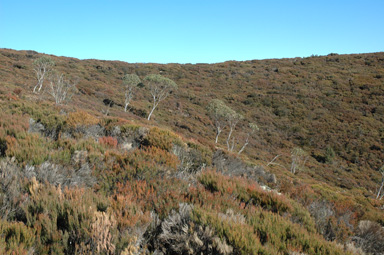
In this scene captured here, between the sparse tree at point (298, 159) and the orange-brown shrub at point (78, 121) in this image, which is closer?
the orange-brown shrub at point (78, 121)

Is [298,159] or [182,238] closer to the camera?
[182,238]

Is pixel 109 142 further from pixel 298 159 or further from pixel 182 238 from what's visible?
pixel 298 159

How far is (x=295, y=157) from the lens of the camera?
26984 millimetres

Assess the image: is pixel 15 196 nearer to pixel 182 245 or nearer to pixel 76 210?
pixel 76 210

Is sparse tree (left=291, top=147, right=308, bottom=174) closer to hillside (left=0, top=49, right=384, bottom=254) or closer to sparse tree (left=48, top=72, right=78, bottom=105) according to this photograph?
hillside (left=0, top=49, right=384, bottom=254)

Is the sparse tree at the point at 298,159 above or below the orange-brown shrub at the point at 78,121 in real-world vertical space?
below

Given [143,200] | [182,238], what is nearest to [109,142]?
[143,200]

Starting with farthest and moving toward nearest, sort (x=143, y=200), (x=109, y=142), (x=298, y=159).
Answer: (x=298, y=159)
(x=109, y=142)
(x=143, y=200)

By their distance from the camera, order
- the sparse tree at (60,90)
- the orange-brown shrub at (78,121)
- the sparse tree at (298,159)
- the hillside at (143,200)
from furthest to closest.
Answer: the sparse tree at (298,159)
the sparse tree at (60,90)
the orange-brown shrub at (78,121)
the hillside at (143,200)

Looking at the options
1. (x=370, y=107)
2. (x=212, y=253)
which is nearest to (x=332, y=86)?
(x=370, y=107)

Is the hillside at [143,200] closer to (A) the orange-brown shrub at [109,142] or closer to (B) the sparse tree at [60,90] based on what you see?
(A) the orange-brown shrub at [109,142]

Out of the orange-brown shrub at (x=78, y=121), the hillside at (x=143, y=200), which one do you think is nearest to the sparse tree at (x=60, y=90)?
the orange-brown shrub at (x=78, y=121)

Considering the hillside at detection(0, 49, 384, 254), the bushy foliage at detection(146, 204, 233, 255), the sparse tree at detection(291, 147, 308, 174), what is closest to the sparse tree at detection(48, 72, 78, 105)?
the hillside at detection(0, 49, 384, 254)

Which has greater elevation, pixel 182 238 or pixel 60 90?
pixel 60 90
